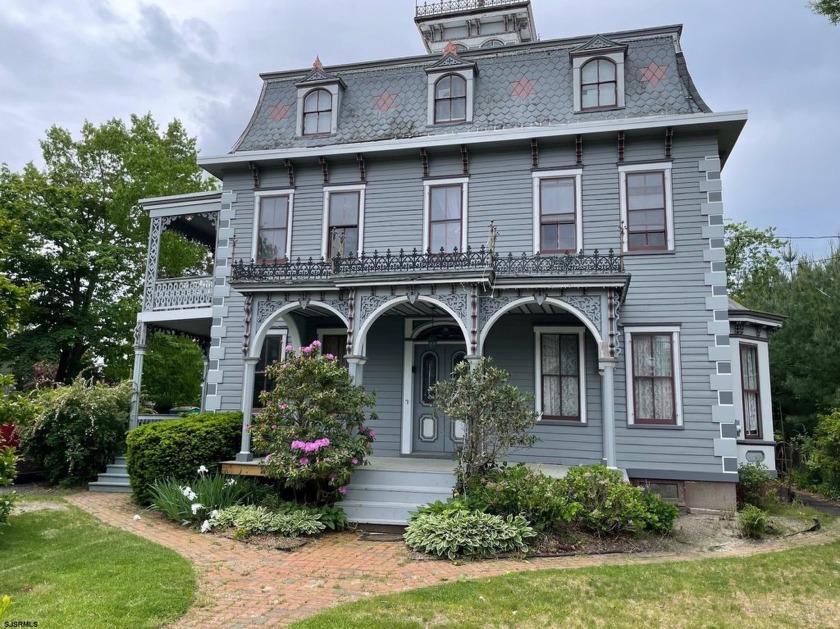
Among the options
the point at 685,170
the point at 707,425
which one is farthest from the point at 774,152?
the point at 707,425

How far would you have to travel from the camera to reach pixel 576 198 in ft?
38.4

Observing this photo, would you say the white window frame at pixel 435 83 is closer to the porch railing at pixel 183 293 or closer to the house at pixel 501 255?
the house at pixel 501 255

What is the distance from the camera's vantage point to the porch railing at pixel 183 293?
13.5m

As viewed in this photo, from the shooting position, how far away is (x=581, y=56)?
1213 cm

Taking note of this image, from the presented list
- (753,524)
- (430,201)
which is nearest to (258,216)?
(430,201)

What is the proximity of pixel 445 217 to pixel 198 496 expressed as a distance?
7166mm

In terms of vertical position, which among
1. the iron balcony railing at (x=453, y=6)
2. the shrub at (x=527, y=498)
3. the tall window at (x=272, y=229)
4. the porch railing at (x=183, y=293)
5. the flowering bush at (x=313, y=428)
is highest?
the iron balcony railing at (x=453, y=6)

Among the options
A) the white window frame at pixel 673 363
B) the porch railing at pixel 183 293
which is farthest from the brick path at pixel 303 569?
the porch railing at pixel 183 293

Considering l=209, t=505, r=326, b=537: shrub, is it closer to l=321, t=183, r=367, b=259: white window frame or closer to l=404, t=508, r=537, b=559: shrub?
l=404, t=508, r=537, b=559: shrub

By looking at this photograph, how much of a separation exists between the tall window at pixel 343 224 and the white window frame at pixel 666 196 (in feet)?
18.3

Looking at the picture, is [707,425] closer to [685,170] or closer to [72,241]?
[685,170]

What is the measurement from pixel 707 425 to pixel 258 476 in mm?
8100

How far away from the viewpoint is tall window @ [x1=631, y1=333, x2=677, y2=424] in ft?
35.3

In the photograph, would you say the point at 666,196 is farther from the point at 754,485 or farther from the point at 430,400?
the point at 430,400
